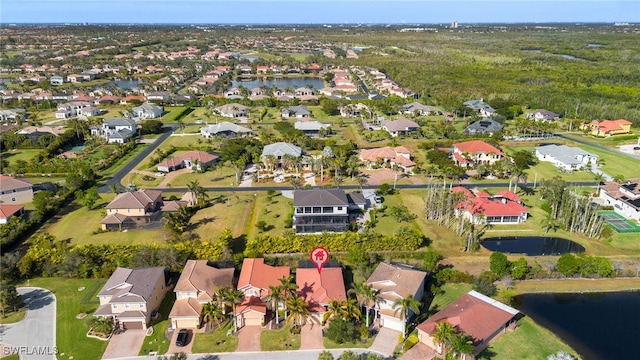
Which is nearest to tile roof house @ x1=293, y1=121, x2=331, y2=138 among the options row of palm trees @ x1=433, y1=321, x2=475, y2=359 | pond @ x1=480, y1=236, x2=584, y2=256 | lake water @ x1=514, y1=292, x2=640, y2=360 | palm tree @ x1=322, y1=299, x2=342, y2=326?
pond @ x1=480, y1=236, x2=584, y2=256

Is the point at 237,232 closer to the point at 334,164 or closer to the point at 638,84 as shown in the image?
the point at 334,164

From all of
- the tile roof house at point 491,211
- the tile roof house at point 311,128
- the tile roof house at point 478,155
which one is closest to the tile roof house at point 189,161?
the tile roof house at point 311,128

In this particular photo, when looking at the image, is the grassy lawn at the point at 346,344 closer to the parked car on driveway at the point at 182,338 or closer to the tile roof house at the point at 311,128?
the parked car on driveway at the point at 182,338

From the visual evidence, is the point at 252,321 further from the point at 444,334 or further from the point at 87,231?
the point at 87,231

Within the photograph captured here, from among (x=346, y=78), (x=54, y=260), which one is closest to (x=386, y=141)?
(x=54, y=260)

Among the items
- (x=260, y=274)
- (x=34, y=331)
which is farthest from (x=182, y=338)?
(x=34, y=331)

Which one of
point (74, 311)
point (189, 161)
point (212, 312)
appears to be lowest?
point (74, 311)
